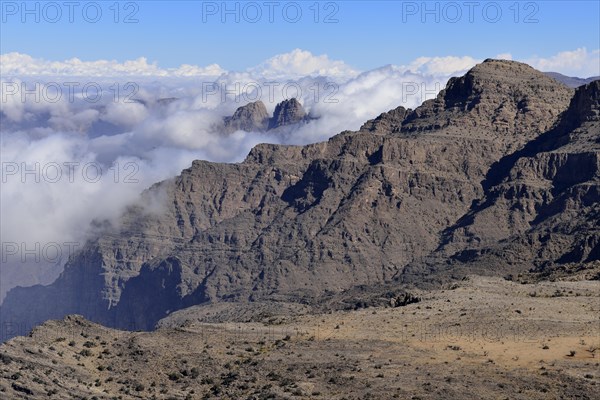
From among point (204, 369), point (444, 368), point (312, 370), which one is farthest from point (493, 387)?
point (204, 369)

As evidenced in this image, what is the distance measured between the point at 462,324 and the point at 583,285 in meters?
23.2

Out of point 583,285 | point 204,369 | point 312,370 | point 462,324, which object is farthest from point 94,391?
point 583,285

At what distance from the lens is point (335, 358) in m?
89.8

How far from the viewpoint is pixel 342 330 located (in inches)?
3915

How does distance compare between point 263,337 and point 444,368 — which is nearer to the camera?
point 444,368

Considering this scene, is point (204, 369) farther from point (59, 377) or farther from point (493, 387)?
point (493, 387)

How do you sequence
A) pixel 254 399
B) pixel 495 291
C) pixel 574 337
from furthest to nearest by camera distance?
pixel 495 291
pixel 574 337
pixel 254 399

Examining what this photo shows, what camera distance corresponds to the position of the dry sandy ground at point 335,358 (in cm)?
8200

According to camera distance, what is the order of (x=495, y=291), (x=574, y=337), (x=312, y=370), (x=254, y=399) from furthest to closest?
1. (x=495, y=291)
2. (x=574, y=337)
3. (x=312, y=370)
4. (x=254, y=399)

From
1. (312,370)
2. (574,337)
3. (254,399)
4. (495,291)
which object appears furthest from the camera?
(495,291)

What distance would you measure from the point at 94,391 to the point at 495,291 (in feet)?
147

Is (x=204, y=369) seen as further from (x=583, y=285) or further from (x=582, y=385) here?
(x=583, y=285)

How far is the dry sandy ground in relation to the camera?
8200cm

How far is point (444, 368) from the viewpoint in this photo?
283 feet
